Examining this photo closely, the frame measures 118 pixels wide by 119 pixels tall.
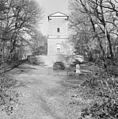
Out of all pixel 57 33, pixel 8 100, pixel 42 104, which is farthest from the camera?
pixel 57 33

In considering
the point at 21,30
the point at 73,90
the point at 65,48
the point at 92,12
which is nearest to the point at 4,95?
the point at 73,90

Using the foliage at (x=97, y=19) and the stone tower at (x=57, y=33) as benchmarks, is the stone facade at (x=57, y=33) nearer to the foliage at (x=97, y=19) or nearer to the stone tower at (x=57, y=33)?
the stone tower at (x=57, y=33)

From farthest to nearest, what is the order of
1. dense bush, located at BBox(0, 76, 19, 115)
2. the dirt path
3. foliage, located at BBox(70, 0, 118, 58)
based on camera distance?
foliage, located at BBox(70, 0, 118, 58), dense bush, located at BBox(0, 76, 19, 115), the dirt path

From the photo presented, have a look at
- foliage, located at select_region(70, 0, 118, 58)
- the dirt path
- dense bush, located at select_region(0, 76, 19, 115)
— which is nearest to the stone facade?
foliage, located at select_region(70, 0, 118, 58)

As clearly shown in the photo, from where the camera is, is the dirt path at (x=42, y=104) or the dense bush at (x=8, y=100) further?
the dense bush at (x=8, y=100)

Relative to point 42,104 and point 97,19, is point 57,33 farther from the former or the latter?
point 42,104

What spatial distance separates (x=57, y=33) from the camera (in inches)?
1296

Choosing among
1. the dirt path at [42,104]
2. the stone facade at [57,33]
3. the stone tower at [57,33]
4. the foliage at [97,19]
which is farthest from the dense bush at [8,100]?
the stone tower at [57,33]

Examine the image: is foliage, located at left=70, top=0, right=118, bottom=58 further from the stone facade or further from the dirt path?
the stone facade

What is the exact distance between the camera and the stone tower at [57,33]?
3232cm

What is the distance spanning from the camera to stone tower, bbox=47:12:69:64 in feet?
106

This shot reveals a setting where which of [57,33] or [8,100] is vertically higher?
[57,33]

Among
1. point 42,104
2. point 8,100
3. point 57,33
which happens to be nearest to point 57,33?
point 57,33

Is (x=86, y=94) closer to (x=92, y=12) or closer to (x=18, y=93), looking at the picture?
(x=18, y=93)
